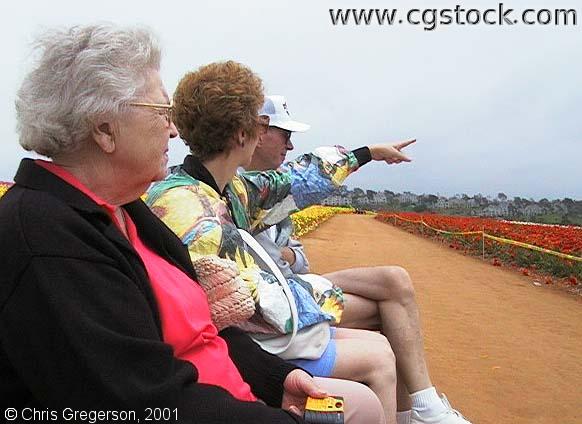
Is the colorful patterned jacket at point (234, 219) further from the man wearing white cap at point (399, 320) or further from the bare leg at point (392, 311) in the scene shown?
the bare leg at point (392, 311)

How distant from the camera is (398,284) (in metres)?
2.60

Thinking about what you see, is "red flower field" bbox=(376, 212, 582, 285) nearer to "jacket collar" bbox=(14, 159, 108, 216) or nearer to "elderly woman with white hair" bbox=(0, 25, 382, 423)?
"elderly woman with white hair" bbox=(0, 25, 382, 423)

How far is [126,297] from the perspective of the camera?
1289mm

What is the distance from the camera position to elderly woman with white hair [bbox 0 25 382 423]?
1192 mm

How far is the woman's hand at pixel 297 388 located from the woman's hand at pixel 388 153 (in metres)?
1.64

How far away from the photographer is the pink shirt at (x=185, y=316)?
58.3 inches

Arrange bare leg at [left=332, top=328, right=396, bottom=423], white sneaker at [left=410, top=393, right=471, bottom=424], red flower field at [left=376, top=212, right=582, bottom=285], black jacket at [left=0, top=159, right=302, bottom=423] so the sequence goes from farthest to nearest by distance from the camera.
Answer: red flower field at [left=376, top=212, right=582, bottom=285], white sneaker at [left=410, top=393, right=471, bottom=424], bare leg at [left=332, top=328, right=396, bottom=423], black jacket at [left=0, top=159, right=302, bottom=423]

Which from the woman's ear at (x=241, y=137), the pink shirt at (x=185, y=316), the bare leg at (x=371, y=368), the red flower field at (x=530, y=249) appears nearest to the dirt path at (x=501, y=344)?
the red flower field at (x=530, y=249)

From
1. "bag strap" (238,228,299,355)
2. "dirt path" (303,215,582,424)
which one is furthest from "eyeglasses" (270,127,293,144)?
"dirt path" (303,215,582,424)

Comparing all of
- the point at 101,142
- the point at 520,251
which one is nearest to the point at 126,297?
the point at 101,142

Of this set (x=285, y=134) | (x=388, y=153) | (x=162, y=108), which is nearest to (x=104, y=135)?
(x=162, y=108)

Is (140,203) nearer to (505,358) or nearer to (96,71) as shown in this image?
(96,71)

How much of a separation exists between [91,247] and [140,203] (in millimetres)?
472

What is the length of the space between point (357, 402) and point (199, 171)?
973 millimetres
